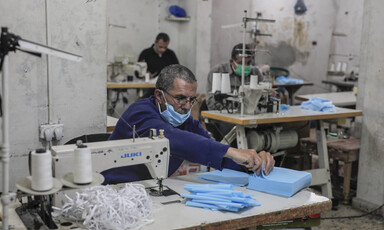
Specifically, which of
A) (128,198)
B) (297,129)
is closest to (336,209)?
(297,129)

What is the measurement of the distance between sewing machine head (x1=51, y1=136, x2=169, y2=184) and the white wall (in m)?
1.04

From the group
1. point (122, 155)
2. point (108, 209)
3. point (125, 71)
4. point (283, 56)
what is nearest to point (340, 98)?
point (125, 71)

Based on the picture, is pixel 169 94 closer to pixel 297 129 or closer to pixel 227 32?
pixel 297 129

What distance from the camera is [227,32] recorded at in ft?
25.3

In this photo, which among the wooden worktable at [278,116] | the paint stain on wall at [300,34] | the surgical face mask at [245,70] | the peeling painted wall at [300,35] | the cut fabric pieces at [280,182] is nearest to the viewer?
the cut fabric pieces at [280,182]

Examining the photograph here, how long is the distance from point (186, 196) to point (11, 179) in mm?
1408

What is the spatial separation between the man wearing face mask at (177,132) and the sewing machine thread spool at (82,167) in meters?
0.58

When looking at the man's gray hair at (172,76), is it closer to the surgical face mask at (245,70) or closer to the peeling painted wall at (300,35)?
the surgical face mask at (245,70)

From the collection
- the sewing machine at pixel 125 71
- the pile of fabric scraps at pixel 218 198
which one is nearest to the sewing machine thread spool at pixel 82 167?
the pile of fabric scraps at pixel 218 198

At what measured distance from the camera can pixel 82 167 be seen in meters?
1.36

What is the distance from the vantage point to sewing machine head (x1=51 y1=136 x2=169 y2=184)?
1.54m

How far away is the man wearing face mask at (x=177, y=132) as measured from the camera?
1.88 metres

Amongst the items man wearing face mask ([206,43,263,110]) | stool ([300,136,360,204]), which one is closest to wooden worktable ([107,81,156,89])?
man wearing face mask ([206,43,263,110])

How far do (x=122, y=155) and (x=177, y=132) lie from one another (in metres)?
0.32
